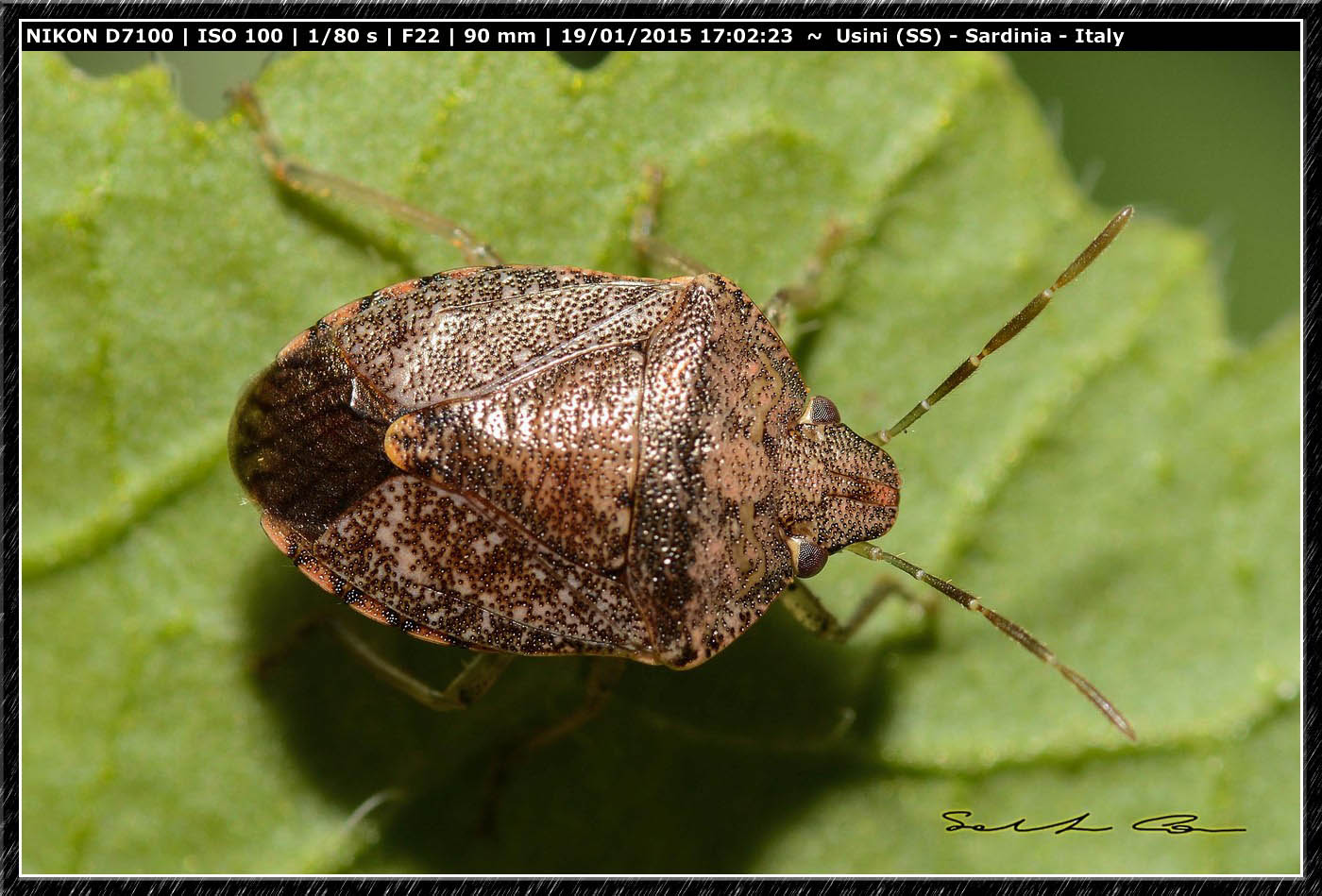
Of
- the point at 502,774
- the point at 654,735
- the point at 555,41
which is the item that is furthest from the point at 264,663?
the point at 555,41

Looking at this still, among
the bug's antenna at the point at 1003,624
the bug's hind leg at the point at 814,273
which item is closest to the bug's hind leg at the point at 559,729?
the bug's antenna at the point at 1003,624

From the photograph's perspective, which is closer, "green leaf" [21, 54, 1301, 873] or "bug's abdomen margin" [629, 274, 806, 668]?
"bug's abdomen margin" [629, 274, 806, 668]

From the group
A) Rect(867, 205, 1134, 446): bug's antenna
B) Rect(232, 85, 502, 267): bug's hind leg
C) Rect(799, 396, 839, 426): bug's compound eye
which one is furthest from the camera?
Rect(232, 85, 502, 267): bug's hind leg

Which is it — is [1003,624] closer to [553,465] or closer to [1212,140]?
[553,465]

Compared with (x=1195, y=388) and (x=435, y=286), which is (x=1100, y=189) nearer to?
(x=1195, y=388)

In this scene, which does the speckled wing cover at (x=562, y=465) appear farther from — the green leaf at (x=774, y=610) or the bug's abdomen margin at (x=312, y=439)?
the green leaf at (x=774, y=610)
